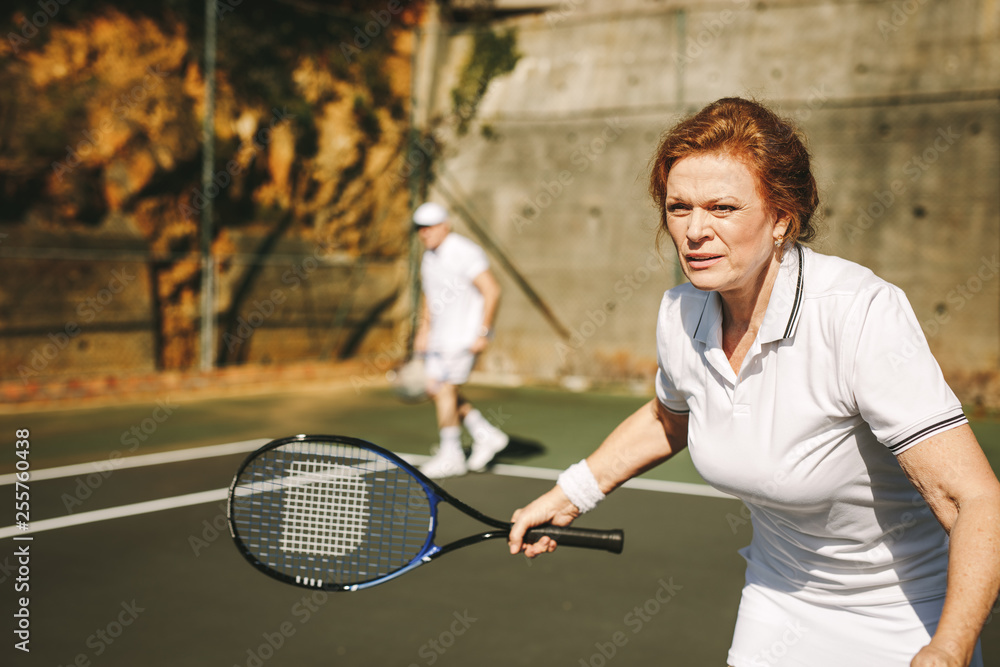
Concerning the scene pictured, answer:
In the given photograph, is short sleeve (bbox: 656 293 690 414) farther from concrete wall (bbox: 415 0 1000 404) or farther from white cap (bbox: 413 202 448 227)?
concrete wall (bbox: 415 0 1000 404)

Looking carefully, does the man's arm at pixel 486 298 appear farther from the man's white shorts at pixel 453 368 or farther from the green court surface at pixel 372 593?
the green court surface at pixel 372 593

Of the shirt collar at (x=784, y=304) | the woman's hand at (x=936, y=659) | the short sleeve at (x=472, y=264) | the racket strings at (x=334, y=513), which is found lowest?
the racket strings at (x=334, y=513)

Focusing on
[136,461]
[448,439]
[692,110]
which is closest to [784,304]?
[448,439]

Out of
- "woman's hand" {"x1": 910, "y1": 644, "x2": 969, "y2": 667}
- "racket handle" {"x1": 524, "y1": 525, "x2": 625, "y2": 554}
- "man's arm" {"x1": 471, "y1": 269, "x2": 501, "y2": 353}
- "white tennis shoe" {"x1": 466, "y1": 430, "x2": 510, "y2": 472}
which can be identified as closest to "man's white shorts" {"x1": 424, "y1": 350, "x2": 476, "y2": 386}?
"man's arm" {"x1": 471, "y1": 269, "x2": 501, "y2": 353}

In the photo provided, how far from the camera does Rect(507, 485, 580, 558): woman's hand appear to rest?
6.41 ft

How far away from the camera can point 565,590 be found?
3.69 metres

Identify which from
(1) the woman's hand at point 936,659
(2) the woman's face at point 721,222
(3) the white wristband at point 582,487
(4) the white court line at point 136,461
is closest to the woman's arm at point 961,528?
(1) the woman's hand at point 936,659

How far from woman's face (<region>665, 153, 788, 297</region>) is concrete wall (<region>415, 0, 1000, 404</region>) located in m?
6.73

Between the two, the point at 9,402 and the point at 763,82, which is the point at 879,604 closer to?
the point at 9,402

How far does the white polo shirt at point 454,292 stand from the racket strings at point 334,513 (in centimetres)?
317

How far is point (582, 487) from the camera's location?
195 centimetres

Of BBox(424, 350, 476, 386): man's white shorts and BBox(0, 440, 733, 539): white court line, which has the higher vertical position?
BBox(424, 350, 476, 386): man's white shorts

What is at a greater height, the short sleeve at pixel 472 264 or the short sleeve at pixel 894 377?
the short sleeve at pixel 894 377

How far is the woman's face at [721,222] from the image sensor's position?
5.05ft
